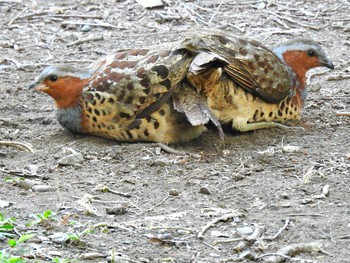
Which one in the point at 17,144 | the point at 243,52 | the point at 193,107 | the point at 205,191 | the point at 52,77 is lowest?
the point at 17,144

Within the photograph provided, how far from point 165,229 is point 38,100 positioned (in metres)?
3.22

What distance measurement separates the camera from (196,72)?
683 centimetres

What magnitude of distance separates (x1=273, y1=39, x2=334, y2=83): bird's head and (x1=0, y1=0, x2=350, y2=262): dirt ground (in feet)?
1.41

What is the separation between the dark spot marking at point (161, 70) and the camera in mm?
6848

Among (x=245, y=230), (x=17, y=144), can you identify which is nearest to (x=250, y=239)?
(x=245, y=230)

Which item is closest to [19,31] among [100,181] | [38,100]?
[38,100]

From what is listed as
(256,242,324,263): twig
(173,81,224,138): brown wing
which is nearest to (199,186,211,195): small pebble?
(173,81,224,138): brown wing

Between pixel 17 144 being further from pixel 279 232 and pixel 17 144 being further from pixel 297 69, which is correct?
pixel 279 232

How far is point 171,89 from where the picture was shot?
271 inches

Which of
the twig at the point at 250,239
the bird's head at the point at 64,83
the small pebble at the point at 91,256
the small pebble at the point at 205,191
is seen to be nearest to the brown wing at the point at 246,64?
the bird's head at the point at 64,83

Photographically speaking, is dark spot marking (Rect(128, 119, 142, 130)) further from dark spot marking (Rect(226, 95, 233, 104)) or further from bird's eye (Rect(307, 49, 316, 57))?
bird's eye (Rect(307, 49, 316, 57))

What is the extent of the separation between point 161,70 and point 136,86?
0.70 feet

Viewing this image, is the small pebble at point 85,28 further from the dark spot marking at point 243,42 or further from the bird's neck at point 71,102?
the dark spot marking at point 243,42

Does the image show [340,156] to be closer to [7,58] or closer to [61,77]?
[61,77]
